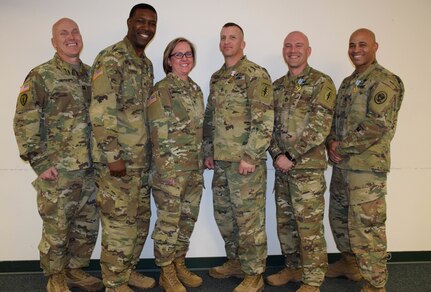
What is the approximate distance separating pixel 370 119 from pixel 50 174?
222cm

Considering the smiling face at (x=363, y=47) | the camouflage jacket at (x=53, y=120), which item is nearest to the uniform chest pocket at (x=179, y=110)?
the camouflage jacket at (x=53, y=120)

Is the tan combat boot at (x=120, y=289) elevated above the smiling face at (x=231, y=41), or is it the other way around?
the smiling face at (x=231, y=41)

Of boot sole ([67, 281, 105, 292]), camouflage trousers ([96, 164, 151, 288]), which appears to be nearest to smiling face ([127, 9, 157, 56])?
camouflage trousers ([96, 164, 151, 288])

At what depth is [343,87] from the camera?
2.70 m

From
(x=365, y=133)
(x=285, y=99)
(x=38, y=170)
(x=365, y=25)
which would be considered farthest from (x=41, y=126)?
(x=365, y=25)

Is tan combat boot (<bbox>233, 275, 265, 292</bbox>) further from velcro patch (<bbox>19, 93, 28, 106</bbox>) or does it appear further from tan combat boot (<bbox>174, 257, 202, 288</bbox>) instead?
velcro patch (<bbox>19, 93, 28, 106</bbox>)

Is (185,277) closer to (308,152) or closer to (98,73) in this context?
(308,152)

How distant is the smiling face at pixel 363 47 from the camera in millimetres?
2521

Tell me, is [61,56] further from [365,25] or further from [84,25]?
[365,25]

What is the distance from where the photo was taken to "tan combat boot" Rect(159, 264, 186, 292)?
2.53 metres

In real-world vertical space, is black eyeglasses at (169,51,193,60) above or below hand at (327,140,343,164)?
above

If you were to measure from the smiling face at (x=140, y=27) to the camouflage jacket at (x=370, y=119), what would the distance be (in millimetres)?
1534

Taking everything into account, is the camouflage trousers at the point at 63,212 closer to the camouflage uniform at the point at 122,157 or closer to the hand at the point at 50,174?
the hand at the point at 50,174

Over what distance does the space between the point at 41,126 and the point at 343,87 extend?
226 centimetres
